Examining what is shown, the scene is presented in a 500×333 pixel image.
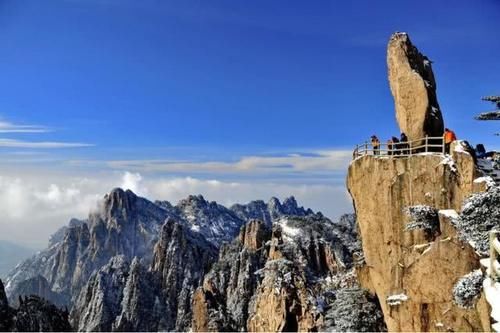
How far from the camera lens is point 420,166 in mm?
36719

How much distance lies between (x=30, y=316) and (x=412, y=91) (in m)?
56.9

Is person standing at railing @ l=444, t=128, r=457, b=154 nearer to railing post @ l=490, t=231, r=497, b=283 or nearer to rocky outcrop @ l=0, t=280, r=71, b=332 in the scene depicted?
railing post @ l=490, t=231, r=497, b=283

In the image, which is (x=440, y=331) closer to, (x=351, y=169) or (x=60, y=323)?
(x=351, y=169)

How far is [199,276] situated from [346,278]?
7523 centimetres

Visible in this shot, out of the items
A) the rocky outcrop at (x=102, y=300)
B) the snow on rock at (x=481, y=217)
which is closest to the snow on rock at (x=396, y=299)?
the snow on rock at (x=481, y=217)

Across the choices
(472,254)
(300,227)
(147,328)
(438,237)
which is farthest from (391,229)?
(147,328)

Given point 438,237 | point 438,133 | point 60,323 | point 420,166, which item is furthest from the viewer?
point 60,323

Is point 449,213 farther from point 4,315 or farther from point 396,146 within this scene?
point 4,315

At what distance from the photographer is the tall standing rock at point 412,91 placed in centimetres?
3956

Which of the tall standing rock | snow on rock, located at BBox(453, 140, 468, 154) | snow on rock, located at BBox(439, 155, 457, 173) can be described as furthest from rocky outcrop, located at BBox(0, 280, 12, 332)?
snow on rock, located at BBox(453, 140, 468, 154)

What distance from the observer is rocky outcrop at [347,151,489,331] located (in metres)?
32.8

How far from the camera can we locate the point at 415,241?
3594 centimetres

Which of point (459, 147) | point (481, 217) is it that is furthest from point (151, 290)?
point (481, 217)

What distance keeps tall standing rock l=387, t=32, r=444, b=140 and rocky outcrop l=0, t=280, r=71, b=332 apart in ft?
178
